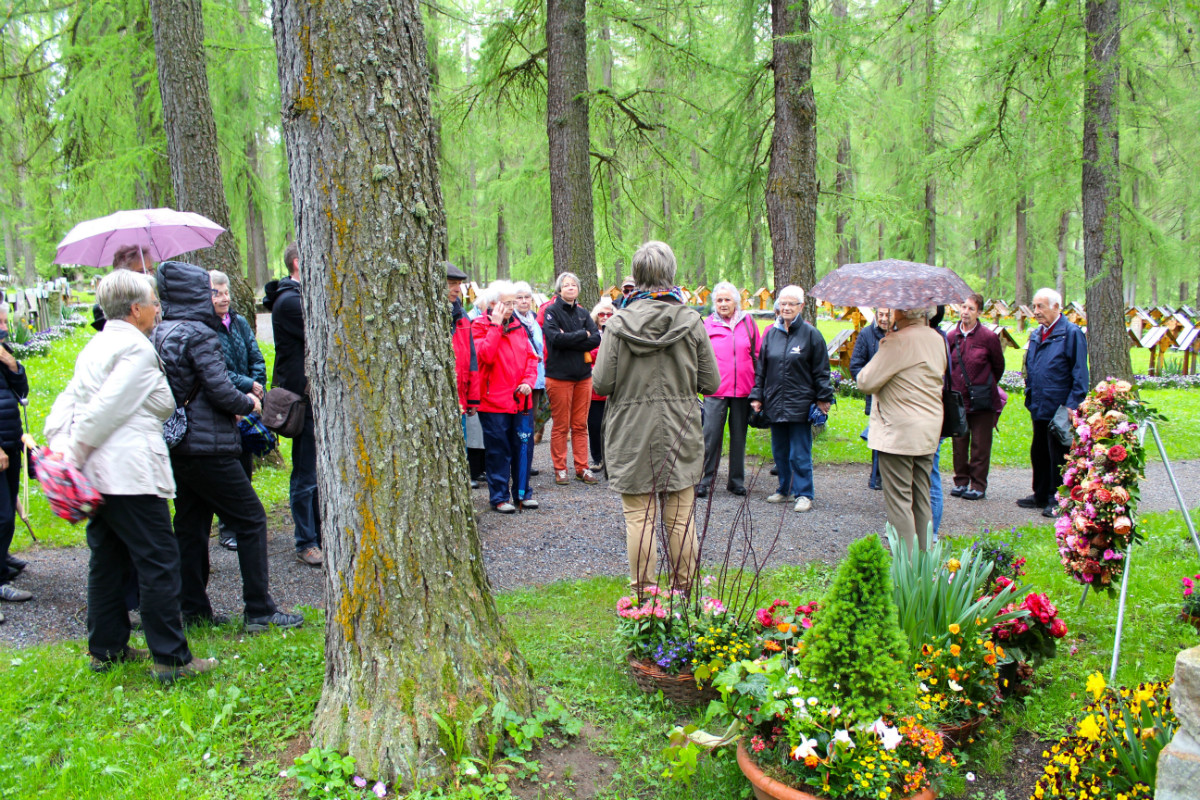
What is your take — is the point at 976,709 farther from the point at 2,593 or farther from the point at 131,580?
the point at 2,593

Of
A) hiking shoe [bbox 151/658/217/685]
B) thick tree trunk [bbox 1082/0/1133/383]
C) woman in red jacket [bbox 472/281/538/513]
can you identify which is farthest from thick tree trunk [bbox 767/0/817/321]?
hiking shoe [bbox 151/658/217/685]

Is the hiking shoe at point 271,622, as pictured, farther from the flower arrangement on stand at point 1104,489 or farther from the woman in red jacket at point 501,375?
the flower arrangement on stand at point 1104,489

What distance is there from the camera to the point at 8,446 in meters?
4.75

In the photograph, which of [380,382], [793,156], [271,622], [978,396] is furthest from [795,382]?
[380,382]

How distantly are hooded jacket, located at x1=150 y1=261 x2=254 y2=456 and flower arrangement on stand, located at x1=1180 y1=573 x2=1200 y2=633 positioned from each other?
200 inches

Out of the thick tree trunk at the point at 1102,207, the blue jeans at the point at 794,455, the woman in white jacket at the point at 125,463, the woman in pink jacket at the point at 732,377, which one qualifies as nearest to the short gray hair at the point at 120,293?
the woman in white jacket at the point at 125,463

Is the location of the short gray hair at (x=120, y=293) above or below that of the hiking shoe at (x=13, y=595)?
above

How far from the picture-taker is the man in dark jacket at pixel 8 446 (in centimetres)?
469

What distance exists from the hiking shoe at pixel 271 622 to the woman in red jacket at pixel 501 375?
259cm

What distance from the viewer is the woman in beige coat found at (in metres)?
4.77

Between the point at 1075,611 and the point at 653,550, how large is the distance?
98.3 inches

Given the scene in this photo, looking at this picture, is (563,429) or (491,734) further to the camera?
(563,429)

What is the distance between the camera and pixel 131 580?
4.36 metres

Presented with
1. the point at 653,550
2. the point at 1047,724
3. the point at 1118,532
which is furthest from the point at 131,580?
the point at 1118,532
